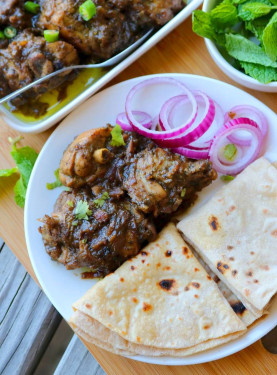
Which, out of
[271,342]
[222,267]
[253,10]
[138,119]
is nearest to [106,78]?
[138,119]

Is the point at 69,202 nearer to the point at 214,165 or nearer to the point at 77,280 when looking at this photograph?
the point at 77,280

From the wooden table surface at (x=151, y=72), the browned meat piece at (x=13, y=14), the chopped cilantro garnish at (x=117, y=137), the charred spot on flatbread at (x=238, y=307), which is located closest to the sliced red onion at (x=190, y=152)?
the chopped cilantro garnish at (x=117, y=137)

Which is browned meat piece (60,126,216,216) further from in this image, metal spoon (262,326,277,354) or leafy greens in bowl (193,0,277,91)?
metal spoon (262,326,277,354)

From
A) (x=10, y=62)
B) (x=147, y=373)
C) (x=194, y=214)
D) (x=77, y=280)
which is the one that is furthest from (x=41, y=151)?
(x=147, y=373)

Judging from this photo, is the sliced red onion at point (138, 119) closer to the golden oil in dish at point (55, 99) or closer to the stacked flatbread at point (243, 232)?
the golden oil in dish at point (55, 99)

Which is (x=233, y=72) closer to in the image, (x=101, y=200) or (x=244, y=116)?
(x=244, y=116)

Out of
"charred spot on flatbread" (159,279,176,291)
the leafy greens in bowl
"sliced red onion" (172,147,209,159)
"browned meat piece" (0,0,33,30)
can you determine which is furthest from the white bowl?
"charred spot on flatbread" (159,279,176,291)
